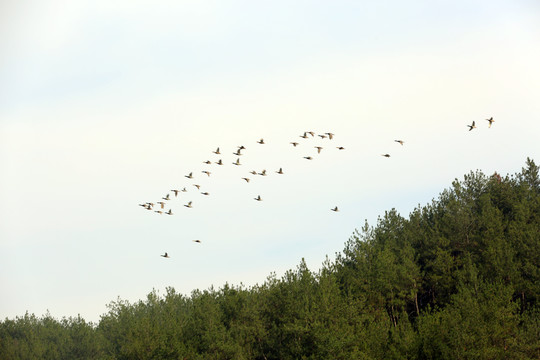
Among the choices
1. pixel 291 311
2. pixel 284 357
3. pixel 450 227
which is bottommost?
pixel 284 357

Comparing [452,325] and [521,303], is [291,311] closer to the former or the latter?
[452,325]

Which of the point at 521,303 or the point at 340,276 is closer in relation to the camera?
the point at 521,303

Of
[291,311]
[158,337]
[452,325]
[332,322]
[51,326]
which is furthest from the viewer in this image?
[51,326]

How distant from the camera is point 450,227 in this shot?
83.2m

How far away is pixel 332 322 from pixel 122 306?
70952 millimetres

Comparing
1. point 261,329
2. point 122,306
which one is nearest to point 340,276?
point 261,329

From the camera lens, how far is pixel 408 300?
254 ft

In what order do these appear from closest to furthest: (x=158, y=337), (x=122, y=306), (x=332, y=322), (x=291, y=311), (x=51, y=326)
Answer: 1. (x=332, y=322)
2. (x=291, y=311)
3. (x=158, y=337)
4. (x=122, y=306)
5. (x=51, y=326)

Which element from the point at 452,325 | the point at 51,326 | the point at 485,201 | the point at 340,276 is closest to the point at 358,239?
the point at 340,276

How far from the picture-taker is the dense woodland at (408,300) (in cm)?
5934

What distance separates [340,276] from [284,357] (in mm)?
17539

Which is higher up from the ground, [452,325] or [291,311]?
[291,311]

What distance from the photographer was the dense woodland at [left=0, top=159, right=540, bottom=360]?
59.3 meters

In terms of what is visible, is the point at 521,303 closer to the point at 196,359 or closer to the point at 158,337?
the point at 196,359
